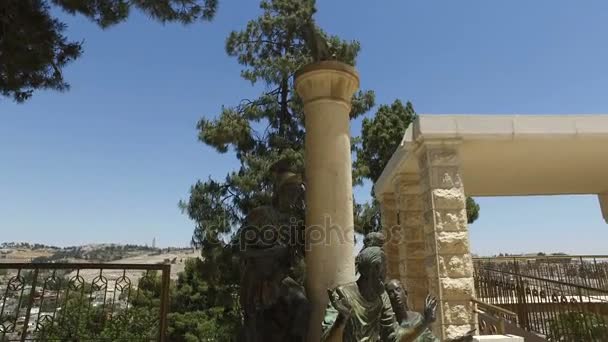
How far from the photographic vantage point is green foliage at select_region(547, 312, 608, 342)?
248 inches

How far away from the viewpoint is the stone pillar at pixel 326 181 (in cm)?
335

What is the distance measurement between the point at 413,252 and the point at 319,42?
17.8 ft

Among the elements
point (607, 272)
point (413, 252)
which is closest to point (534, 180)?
point (413, 252)

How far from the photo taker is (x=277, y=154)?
11.3 metres

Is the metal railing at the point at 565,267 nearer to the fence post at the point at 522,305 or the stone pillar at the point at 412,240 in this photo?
the fence post at the point at 522,305

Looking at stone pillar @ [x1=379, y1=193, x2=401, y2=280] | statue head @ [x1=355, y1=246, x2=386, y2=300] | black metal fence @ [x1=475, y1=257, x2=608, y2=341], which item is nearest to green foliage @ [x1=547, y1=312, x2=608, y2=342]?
black metal fence @ [x1=475, y1=257, x2=608, y2=341]

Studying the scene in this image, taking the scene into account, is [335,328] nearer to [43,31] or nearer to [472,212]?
[43,31]

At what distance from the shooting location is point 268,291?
9.81 feet

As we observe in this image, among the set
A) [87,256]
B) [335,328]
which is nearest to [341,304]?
[335,328]

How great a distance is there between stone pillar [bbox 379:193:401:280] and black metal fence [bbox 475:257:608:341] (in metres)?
1.99

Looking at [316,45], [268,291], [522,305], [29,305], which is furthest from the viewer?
[522,305]

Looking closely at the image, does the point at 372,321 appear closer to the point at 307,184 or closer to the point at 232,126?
the point at 307,184

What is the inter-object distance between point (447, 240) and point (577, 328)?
326 cm

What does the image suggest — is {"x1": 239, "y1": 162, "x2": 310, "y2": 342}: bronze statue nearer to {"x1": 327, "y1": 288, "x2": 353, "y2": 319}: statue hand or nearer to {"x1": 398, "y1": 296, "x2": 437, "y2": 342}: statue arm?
{"x1": 327, "y1": 288, "x2": 353, "y2": 319}: statue hand
